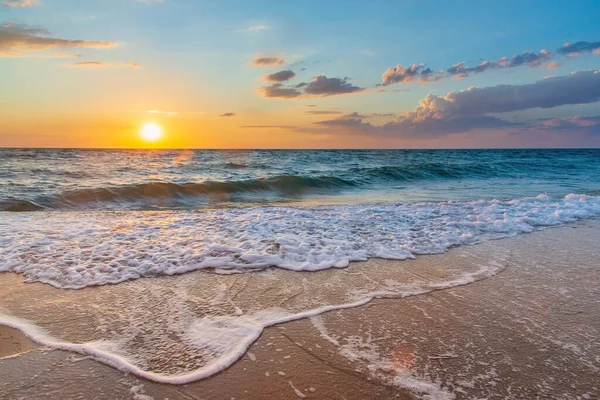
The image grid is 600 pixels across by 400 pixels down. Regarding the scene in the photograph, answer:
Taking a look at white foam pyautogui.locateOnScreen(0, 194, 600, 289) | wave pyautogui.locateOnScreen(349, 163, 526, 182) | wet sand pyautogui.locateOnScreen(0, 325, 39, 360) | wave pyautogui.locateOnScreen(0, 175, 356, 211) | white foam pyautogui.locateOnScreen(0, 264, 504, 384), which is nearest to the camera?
white foam pyautogui.locateOnScreen(0, 264, 504, 384)

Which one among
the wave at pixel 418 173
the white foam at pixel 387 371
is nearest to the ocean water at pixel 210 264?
the white foam at pixel 387 371

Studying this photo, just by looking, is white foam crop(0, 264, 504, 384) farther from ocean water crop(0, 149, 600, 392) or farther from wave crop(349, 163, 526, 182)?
wave crop(349, 163, 526, 182)

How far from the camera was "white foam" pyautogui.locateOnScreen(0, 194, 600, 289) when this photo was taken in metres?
4.81

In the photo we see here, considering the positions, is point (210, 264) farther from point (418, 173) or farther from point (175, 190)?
point (418, 173)

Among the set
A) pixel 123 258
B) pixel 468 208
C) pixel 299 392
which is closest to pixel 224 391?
pixel 299 392

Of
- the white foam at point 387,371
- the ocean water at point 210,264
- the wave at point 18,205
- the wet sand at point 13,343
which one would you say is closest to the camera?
the white foam at point 387,371

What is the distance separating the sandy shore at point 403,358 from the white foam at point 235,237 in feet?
3.56

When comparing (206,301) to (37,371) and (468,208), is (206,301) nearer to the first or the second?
(37,371)

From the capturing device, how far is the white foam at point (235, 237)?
4809mm

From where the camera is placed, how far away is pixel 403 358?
2730 millimetres

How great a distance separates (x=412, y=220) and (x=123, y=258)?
6093mm

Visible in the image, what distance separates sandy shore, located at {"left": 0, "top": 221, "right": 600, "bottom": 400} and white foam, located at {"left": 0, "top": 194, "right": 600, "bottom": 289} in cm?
109

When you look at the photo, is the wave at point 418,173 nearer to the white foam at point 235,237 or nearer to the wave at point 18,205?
the white foam at point 235,237

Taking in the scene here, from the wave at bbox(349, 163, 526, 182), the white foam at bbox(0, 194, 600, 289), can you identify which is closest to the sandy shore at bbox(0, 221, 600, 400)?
the white foam at bbox(0, 194, 600, 289)
